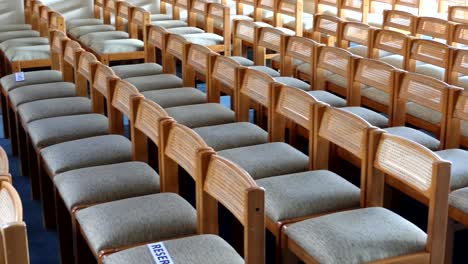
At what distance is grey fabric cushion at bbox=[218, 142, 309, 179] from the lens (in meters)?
3.39

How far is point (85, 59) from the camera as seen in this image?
4516 mm

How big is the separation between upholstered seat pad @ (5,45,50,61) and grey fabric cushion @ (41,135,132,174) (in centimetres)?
277

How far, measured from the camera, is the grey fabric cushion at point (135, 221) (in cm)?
275

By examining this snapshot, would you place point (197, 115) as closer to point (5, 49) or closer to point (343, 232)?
point (343, 232)

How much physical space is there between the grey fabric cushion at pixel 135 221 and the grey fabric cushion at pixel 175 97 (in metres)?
1.69

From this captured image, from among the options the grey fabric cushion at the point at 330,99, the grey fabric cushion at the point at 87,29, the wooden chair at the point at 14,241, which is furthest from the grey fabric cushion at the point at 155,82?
the wooden chair at the point at 14,241

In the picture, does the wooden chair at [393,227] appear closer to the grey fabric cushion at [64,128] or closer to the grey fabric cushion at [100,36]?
the grey fabric cushion at [64,128]

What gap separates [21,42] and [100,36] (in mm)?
757

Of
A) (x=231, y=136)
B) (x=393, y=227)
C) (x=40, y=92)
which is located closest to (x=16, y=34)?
(x=40, y=92)

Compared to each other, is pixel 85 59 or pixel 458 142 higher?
pixel 85 59

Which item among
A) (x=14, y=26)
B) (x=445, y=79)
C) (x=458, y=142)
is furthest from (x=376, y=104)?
(x=14, y=26)

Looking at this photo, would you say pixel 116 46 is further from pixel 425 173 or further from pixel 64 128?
pixel 425 173

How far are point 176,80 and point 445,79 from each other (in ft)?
6.24

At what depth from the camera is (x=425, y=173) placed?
2672mm
